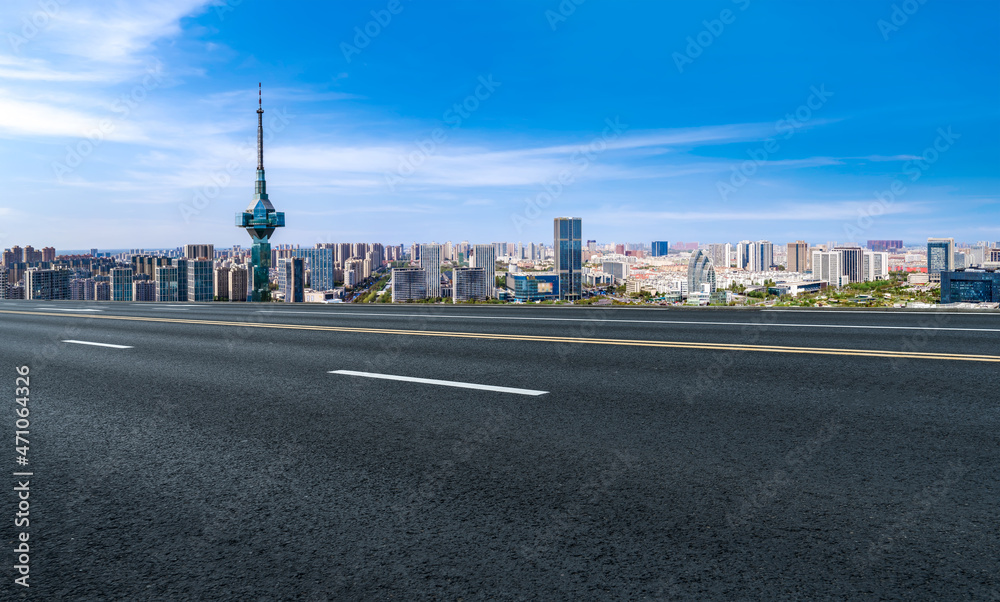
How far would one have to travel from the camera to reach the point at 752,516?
299 cm

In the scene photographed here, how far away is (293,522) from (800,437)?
3307 millimetres

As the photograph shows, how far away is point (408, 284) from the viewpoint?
130 ft

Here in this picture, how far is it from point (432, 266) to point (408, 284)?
833cm

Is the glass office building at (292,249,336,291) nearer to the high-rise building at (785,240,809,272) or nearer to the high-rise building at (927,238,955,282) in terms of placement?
the high-rise building at (785,240,809,272)

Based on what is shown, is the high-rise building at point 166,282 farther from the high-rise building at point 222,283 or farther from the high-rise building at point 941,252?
the high-rise building at point 941,252

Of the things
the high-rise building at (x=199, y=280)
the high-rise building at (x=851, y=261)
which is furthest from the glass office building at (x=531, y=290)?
the high-rise building at (x=199, y=280)

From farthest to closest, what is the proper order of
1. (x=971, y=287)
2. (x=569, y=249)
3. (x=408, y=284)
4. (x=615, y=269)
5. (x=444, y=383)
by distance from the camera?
(x=615, y=269) < (x=569, y=249) < (x=408, y=284) < (x=971, y=287) < (x=444, y=383)

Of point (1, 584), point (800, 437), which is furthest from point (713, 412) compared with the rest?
point (1, 584)

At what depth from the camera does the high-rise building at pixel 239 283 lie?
48719 mm

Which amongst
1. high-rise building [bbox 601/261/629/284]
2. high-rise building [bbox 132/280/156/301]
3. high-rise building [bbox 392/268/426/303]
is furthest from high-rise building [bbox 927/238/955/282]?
high-rise building [bbox 132/280/156/301]

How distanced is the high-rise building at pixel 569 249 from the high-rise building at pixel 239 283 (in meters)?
24.4

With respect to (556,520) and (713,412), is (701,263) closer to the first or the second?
(713,412)

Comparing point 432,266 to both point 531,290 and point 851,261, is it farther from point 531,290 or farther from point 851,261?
point 851,261

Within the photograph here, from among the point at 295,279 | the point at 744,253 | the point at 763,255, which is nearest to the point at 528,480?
the point at 295,279
